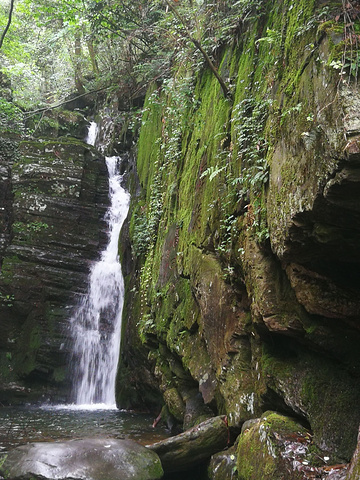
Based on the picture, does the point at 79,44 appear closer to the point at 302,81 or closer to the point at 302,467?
the point at 302,81

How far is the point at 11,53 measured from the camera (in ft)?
49.4

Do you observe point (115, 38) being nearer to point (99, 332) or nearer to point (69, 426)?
point (99, 332)

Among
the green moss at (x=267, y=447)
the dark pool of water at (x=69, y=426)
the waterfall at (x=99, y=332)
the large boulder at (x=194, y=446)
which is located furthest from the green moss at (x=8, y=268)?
the green moss at (x=267, y=447)

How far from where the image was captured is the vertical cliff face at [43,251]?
34.3 ft

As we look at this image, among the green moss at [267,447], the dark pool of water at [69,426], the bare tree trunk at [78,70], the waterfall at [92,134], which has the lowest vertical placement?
the dark pool of water at [69,426]

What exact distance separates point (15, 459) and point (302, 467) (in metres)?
3.19

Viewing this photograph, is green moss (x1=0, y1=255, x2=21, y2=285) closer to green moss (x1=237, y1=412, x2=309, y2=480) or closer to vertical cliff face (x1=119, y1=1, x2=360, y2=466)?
vertical cliff face (x1=119, y1=1, x2=360, y2=466)

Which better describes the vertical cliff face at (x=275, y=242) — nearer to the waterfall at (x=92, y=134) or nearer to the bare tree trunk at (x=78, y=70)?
the waterfall at (x=92, y=134)

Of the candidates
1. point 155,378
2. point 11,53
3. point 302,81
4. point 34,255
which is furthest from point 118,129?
point 302,81

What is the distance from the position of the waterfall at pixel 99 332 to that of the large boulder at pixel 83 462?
16.6 feet

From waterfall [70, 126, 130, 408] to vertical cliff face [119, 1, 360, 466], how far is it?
299cm

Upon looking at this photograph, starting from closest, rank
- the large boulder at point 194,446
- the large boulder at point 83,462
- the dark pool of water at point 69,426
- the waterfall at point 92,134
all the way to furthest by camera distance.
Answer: the large boulder at point 83,462 < the large boulder at point 194,446 < the dark pool of water at point 69,426 < the waterfall at point 92,134

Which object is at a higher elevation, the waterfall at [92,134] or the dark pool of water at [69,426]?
the waterfall at [92,134]

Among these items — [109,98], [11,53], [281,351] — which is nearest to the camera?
[281,351]
